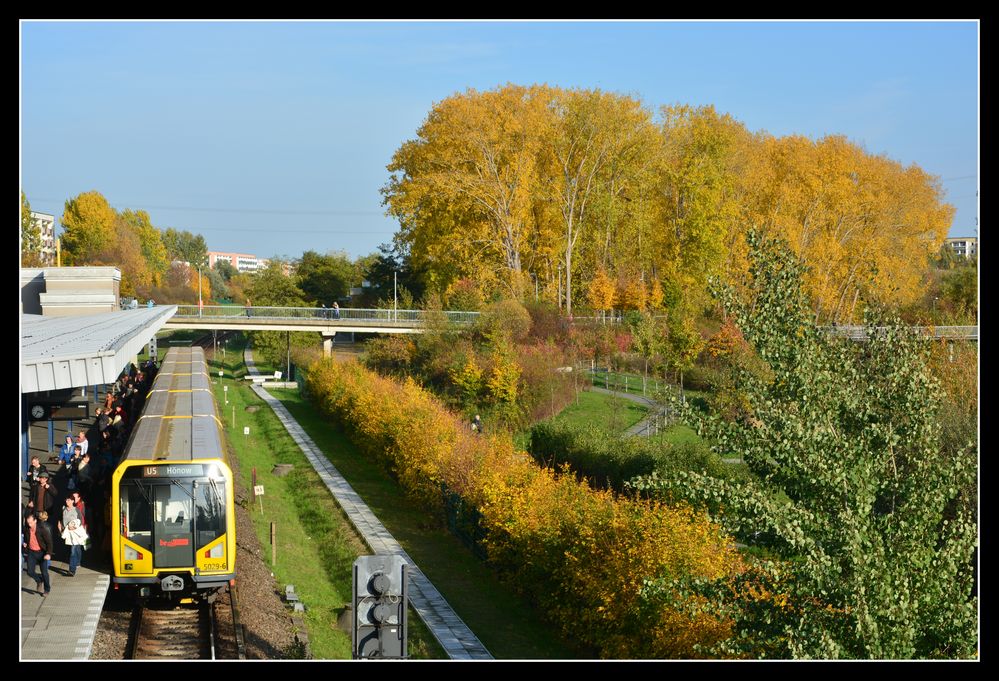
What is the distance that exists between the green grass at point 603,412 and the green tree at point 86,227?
66109 millimetres

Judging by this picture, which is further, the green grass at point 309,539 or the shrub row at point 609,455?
the shrub row at point 609,455

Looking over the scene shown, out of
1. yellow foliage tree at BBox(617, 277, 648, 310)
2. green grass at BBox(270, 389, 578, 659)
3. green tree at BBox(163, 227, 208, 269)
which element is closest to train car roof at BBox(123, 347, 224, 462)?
green grass at BBox(270, 389, 578, 659)

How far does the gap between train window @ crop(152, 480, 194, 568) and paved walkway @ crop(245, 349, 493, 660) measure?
12.0 ft

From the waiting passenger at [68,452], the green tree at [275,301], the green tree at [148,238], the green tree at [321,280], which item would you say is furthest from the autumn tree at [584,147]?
the green tree at [148,238]

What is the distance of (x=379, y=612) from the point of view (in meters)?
8.41

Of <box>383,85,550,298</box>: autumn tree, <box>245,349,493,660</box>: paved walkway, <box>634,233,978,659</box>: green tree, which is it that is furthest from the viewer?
<box>383,85,550,298</box>: autumn tree

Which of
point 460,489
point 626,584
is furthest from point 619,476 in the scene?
point 626,584

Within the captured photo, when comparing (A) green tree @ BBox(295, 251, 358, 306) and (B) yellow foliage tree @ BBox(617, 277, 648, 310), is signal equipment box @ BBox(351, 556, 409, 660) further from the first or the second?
(A) green tree @ BBox(295, 251, 358, 306)

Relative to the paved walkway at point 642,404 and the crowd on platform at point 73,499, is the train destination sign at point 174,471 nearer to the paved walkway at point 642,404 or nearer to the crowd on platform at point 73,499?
the crowd on platform at point 73,499

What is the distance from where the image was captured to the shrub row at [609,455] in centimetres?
2267

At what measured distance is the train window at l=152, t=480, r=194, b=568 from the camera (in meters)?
16.2

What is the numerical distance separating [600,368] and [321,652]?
1512 inches

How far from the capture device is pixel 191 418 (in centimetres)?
1998

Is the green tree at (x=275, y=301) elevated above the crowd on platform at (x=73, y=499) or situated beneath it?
elevated above
